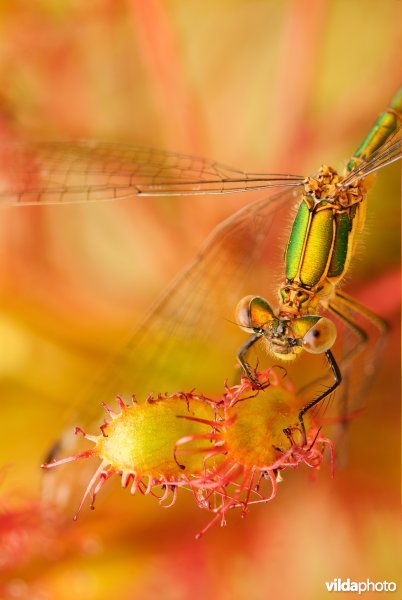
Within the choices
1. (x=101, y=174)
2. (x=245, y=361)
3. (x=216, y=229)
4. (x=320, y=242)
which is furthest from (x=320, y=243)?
(x=101, y=174)

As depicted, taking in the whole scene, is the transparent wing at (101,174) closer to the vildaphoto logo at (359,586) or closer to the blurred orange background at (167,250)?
the blurred orange background at (167,250)

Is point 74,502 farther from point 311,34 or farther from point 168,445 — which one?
point 311,34

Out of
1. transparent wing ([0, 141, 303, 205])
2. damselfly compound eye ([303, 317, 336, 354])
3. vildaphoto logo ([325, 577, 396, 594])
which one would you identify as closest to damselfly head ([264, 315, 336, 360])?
damselfly compound eye ([303, 317, 336, 354])

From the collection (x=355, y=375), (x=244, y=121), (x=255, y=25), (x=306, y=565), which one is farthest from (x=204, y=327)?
(x=255, y=25)

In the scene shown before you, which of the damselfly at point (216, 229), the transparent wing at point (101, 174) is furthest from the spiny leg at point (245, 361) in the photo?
the transparent wing at point (101, 174)

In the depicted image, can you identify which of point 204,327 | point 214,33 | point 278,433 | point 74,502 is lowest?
point 278,433

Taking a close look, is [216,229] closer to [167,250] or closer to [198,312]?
[198,312]

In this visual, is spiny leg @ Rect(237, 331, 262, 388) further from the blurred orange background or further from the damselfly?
the blurred orange background
